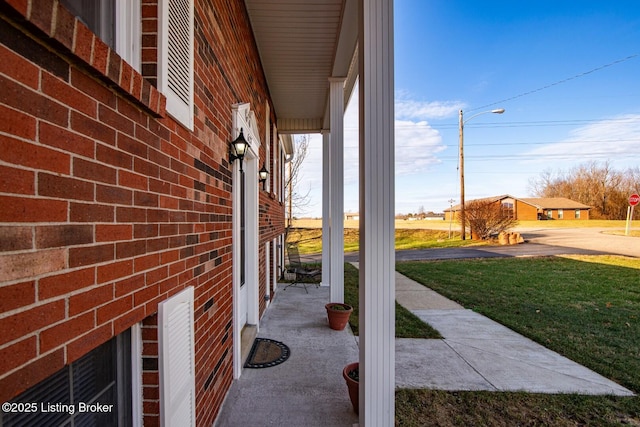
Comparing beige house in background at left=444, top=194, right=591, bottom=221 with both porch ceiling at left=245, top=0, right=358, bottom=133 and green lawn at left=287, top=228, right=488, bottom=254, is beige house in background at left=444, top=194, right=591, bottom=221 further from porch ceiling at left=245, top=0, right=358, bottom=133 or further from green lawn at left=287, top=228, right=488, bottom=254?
porch ceiling at left=245, top=0, right=358, bottom=133

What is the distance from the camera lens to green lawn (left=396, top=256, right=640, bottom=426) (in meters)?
2.55

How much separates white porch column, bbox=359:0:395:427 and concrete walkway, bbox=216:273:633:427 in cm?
81

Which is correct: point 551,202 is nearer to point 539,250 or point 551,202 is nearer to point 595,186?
point 595,186

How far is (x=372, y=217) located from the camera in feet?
6.73

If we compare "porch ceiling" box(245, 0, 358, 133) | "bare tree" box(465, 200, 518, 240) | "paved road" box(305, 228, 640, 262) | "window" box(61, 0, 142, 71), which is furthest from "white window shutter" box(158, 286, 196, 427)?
"bare tree" box(465, 200, 518, 240)

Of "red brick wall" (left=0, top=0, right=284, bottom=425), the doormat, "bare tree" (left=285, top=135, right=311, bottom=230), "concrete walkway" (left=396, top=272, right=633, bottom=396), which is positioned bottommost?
"concrete walkway" (left=396, top=272, right=633, bottom=396)

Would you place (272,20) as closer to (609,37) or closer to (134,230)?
(134,230)

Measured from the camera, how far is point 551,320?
496 centimetres

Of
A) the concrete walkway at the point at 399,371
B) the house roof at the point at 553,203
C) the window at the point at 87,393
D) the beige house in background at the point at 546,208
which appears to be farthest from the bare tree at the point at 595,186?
the window at the point at 87,393

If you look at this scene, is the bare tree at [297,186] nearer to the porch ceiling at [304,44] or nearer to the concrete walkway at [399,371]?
the porch ceiling at [304,44]

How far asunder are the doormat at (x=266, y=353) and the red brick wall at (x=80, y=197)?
1.74m

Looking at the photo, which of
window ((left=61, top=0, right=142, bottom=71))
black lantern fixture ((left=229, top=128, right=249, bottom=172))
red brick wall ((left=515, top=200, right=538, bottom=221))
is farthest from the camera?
red brick wall ((left=515, top=200, right=538, bottom=221))

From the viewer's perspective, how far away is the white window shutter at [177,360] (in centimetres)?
131

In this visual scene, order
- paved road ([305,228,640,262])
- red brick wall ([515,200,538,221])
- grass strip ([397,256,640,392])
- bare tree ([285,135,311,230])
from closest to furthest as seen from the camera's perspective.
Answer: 1. grass strip ([397,256,640,392])
2. paved road ([305,228,640,262])
3. bare tree ([285,135,311,230])
4. red brick wall ([515,200,538,221])
